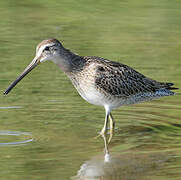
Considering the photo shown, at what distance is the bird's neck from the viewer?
38.5 feet

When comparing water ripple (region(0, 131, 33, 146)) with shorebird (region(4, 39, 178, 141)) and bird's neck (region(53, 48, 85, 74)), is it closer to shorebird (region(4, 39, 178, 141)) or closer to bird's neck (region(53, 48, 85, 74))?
shorebird (region(4, 39, 178, 141))

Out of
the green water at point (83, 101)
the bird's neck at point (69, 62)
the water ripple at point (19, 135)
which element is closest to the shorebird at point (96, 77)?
the bird's neck at point (69, 62)

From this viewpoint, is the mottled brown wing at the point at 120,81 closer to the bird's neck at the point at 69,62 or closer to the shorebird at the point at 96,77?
the shorebird at the point at 96,77

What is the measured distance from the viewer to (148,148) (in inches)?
436

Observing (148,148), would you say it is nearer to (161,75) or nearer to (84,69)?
(84,69)

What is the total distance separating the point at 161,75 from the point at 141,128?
3.25 m

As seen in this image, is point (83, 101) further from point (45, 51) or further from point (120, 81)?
point (45, 51)

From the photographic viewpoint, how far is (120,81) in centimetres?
1230

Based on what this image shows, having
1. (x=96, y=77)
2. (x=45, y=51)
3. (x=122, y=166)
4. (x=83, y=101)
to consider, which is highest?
(x=45, y=51)

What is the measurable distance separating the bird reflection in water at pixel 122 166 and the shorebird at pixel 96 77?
50.7 inches

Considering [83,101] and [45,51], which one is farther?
[83,101]

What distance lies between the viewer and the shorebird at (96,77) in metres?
11.6

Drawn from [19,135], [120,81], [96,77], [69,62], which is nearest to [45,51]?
[69,62]

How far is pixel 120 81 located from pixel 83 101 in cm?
168
